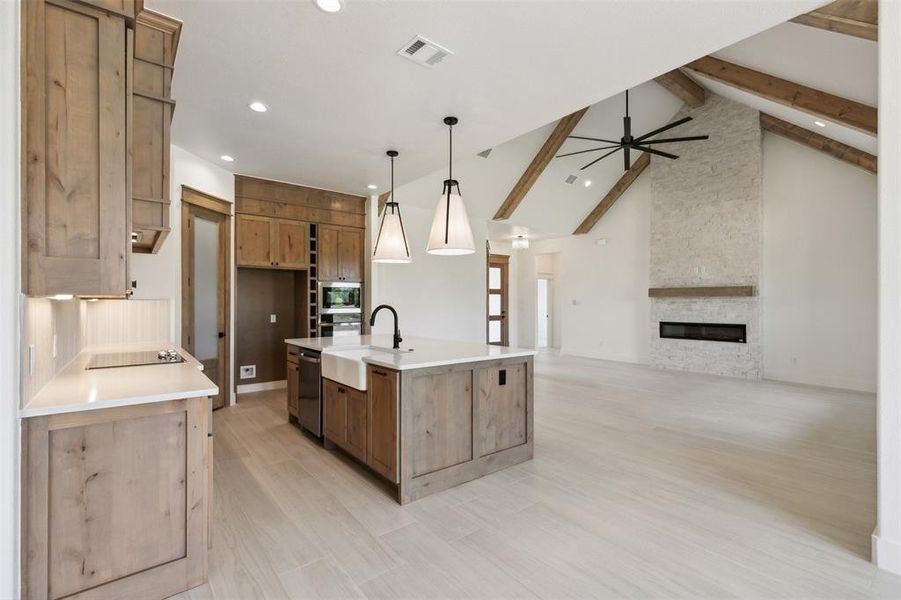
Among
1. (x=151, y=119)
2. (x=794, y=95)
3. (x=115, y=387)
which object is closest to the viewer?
(x=115, y=387)

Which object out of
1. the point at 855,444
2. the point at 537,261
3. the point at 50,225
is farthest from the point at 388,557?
the point at 537,261

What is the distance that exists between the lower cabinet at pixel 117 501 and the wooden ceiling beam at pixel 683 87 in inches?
294

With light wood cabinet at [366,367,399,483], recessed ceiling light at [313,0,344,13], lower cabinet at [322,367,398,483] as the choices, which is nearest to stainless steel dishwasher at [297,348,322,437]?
lower cabinet at [322,367,398,483]

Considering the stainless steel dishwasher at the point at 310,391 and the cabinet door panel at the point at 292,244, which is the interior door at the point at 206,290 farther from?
the stainless steel dishwasher at the point at 310,391

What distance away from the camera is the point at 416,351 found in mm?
3406

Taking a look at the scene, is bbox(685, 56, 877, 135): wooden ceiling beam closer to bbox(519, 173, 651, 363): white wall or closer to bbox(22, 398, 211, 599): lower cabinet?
bbox(519, 173, 651, 363): white wall

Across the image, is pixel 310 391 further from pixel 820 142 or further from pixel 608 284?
pixel 820 142

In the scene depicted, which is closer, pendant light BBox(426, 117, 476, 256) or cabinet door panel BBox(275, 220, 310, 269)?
pendant light BBox(426, 117, 476, 256)

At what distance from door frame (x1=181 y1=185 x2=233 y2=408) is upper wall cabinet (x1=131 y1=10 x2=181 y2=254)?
2461mm

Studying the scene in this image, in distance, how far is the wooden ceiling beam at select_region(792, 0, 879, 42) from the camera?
121 inches

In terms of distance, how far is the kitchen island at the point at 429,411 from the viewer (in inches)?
110
